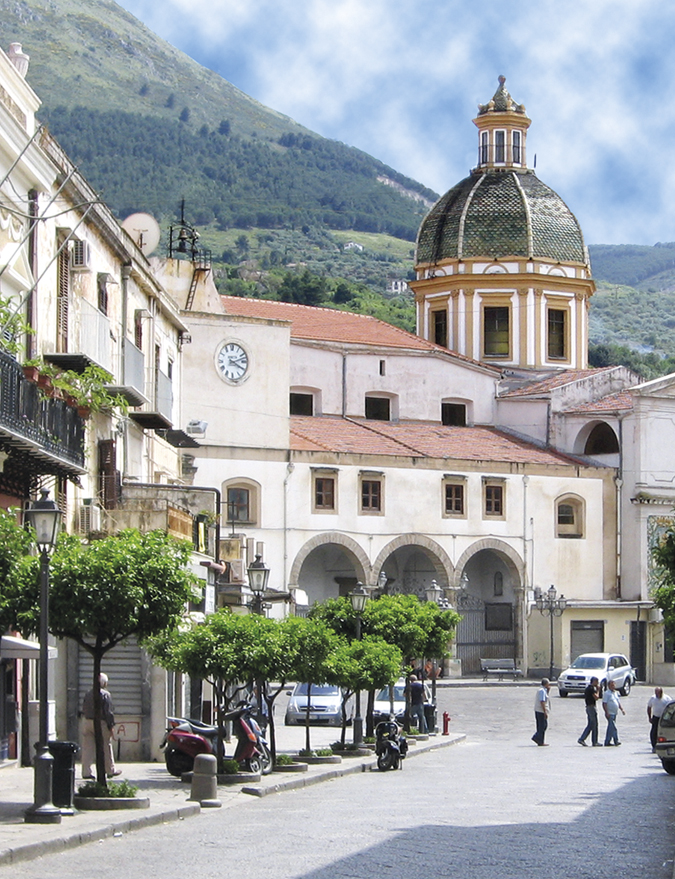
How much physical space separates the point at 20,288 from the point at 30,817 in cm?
940

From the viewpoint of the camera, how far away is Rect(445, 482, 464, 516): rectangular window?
58.9 metres

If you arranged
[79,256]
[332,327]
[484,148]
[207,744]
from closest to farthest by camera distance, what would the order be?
[207,744] < [79,256] < [332,327] < [484,148]

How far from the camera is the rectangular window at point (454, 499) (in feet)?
193

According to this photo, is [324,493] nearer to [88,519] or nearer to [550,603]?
[550,603]

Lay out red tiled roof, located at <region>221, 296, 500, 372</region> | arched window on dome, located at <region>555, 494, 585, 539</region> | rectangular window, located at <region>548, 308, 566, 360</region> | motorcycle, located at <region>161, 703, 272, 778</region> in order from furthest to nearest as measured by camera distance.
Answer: rectangular window, located at <region>548, 308, 566, 360</region> < red tiled roof, located at <region>221, 296, 500, 372</region> < arched window on dome, located at <region>555, 494, 585, 539</region> < motorcycle, located at <region>161, 703, 272, 778</region>

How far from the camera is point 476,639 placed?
197ft

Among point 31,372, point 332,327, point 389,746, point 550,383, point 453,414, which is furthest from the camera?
point 453,414

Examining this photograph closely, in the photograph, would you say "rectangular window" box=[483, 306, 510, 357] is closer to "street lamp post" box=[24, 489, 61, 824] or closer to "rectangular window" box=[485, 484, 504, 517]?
"rectangular window" box=[485, 484, 504, 517]

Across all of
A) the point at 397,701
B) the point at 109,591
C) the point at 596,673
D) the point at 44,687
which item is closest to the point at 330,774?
the point at 109,591

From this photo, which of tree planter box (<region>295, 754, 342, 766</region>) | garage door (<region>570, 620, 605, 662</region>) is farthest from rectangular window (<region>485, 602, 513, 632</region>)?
tree planter box (<region>295, 754, 342, 766</region>)

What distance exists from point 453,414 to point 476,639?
917cm

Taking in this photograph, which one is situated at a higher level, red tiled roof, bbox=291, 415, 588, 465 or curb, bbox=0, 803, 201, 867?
red tiled roof, bbox=291, 415, 588, 465

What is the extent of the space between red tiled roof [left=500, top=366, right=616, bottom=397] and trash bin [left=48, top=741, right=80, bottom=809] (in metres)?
46.7

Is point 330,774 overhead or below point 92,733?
below
